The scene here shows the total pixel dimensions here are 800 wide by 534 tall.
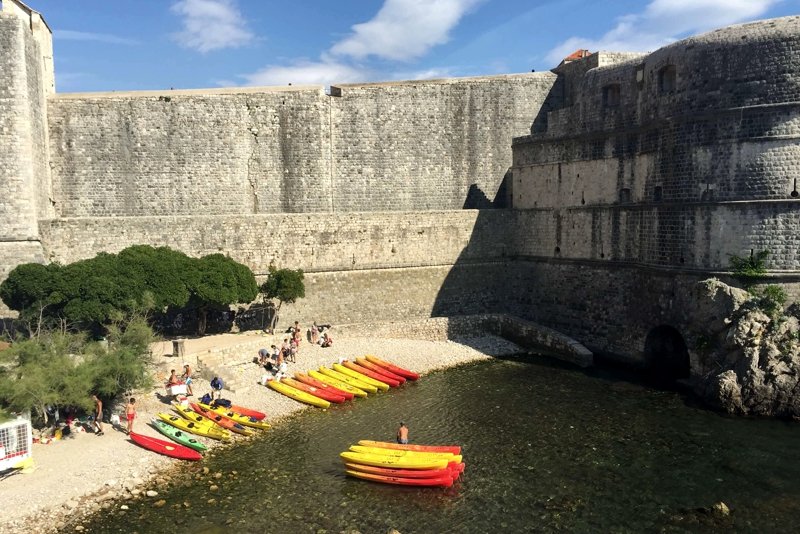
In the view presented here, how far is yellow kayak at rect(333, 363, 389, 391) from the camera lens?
18078 millimetres

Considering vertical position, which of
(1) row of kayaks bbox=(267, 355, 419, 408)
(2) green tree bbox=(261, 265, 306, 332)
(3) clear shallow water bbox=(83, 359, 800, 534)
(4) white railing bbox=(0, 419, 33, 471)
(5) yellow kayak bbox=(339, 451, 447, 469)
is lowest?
(3) clear shallow water bbox=(83, 359, 800, 534)

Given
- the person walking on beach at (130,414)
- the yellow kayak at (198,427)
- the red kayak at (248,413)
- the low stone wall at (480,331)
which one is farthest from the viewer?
the low stone wall at (480,331)

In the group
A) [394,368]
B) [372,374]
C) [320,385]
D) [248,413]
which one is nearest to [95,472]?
[248,413]

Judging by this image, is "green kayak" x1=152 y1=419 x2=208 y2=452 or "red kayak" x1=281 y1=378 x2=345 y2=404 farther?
"red kayak" x1=281 y1=378 x2=345 y2=404

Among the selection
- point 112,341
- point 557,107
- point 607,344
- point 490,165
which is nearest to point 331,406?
point 112,341

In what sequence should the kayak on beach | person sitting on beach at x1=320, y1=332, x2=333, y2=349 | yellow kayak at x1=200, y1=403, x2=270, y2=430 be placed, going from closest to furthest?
1. the kayak on beach
2. yellow kayak at x1=200, y1=403, x2=270, y2=430
3. person sitting on beach at x1=320, y1=332, x2=333, y2=349

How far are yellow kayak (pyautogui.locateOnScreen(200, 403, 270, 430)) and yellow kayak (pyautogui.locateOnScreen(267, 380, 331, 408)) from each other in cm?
172

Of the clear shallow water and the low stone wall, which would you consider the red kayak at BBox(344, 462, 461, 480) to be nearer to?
the clear shallow water

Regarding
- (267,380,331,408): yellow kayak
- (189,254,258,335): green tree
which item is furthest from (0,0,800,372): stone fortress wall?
(267,380,331,408): yellow kayak

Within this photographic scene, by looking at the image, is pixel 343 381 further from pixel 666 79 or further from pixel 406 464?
pixel 666 79

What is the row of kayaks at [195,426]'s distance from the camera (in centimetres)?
1336

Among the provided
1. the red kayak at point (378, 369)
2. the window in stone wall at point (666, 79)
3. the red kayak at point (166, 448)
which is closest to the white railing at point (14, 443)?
the red kayak at point (166, 448)

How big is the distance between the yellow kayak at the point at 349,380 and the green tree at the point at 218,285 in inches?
142

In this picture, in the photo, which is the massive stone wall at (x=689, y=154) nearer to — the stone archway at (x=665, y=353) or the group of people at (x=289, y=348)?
the stone archway at (x=665, y=353)
